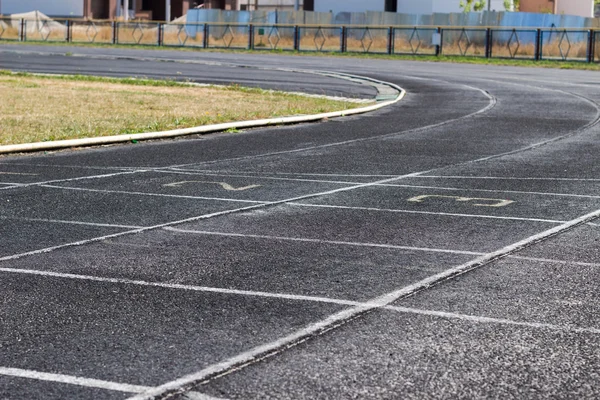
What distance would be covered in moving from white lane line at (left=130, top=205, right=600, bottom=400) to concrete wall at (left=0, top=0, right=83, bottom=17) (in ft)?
285

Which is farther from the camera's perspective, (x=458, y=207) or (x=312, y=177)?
(x=312, y=177)

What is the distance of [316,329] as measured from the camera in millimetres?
6445

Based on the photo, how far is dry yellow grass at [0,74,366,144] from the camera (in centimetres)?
1827

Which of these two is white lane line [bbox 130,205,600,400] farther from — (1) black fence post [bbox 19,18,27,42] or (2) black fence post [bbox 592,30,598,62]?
(1) black fence post [bbox 19,18,27,42]

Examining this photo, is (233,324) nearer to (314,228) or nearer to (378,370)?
(378,370)

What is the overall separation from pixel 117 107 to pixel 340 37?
43.8m

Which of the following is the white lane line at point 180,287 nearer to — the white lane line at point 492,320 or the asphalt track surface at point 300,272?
the asphalt track surface at point 300,272

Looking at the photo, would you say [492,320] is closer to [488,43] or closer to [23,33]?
[488,43]

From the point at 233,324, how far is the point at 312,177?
719 cm

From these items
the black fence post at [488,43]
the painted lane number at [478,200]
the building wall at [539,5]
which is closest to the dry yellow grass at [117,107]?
the painted lane number at [478,200]

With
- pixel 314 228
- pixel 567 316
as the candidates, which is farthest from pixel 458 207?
pixel 567 316

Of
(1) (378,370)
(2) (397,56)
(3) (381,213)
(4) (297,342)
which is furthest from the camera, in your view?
(2) (397,56)

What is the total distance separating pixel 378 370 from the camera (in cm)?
566

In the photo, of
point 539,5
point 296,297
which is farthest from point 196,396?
point 539,5
